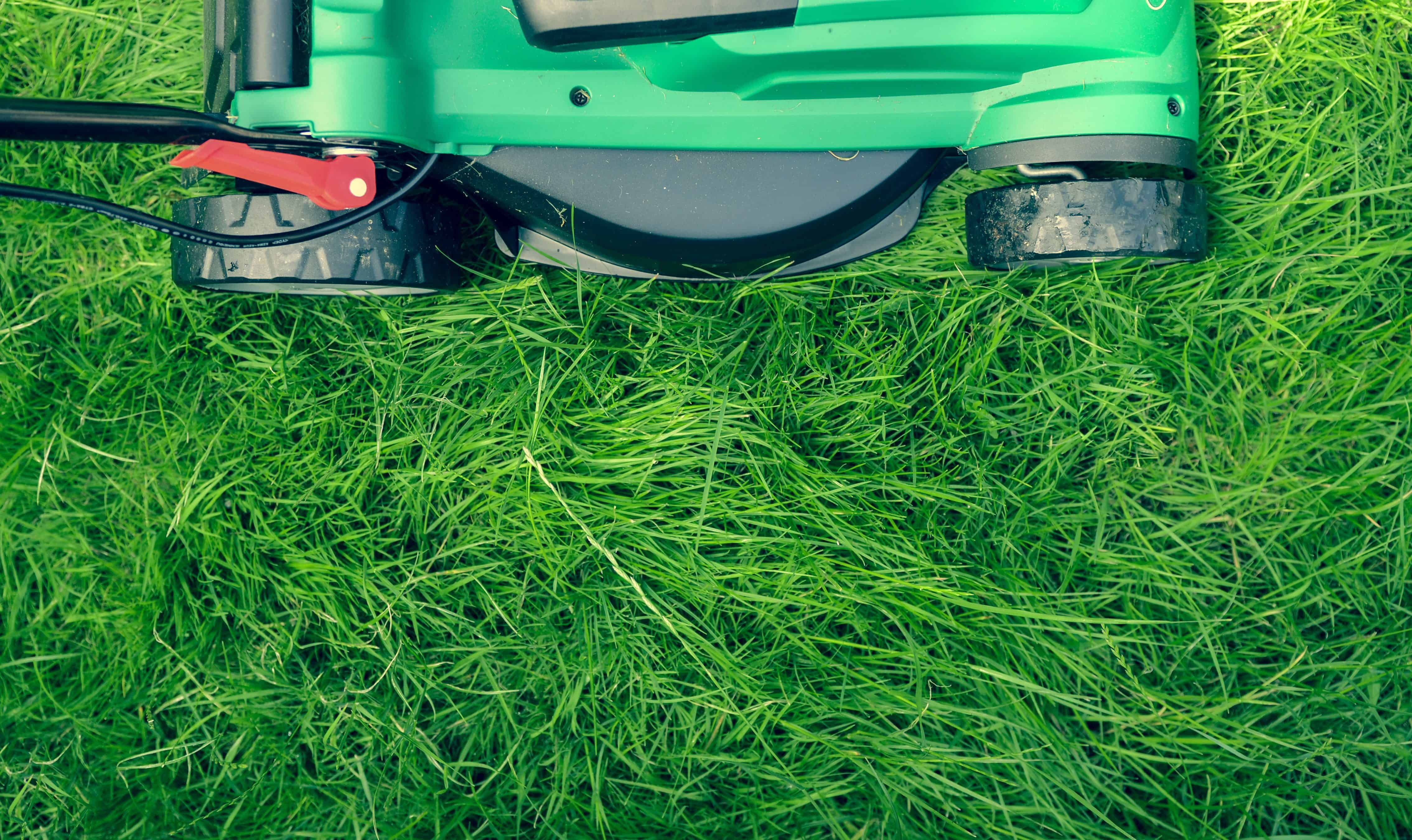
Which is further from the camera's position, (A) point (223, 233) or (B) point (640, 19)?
(A) point (223, 233)

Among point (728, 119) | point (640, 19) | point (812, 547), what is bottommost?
point (812, 547)

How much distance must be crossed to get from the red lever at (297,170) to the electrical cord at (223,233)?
3 cm

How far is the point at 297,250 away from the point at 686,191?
0.62m

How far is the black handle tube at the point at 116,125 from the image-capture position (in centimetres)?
100

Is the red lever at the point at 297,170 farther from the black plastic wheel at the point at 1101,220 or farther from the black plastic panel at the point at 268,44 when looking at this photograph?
the black plastic wheel at the point at 1101,220

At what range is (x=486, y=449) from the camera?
1.46 m

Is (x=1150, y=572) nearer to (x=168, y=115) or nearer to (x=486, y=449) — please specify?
(x=486, y=449)

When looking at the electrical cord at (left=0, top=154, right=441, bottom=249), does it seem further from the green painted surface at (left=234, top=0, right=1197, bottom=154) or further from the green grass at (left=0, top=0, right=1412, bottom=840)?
the green grass at (left=0, top=0, right=1412, bottom=840)

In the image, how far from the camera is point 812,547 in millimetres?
1433

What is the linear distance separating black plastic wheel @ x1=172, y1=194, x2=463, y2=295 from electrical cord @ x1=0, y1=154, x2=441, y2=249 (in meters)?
0.02

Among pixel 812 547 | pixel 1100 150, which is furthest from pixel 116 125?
pixel 1100 150

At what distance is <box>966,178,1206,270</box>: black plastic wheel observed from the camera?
1.24m

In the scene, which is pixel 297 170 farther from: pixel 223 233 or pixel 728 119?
pixel 728 119

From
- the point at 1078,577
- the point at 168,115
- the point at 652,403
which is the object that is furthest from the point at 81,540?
the point at 1078,577
